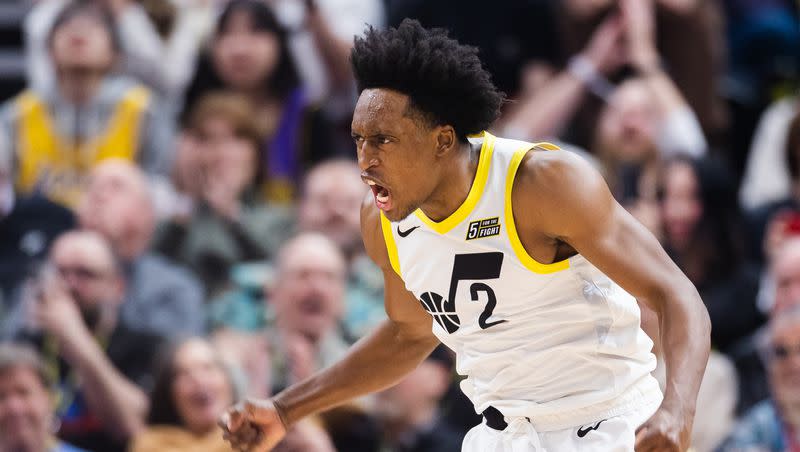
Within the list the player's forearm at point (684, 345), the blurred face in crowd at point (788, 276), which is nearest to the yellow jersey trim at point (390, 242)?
the player's forearm at point (684, 345)

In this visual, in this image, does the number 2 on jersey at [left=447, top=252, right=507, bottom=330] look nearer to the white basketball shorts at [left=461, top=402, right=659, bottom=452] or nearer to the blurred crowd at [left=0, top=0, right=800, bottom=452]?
the white basketball shorts at [left=461, top=402, right=659, bottom=452]

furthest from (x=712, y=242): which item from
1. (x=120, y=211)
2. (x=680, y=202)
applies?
(x=120, y=211)

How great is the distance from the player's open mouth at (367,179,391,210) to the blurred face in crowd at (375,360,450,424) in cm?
261

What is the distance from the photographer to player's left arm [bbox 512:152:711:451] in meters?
2.95

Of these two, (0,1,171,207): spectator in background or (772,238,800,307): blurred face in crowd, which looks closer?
(772,238,800,307): blurred face in crowd

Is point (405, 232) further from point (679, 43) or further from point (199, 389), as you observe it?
point (679, 43)

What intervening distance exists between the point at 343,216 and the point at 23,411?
6.75ft

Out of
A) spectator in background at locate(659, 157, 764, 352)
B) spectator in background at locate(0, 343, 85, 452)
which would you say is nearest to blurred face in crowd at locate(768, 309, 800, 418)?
spectator in background at locate(659, 157, 764, 352)

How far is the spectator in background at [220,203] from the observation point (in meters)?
6.75

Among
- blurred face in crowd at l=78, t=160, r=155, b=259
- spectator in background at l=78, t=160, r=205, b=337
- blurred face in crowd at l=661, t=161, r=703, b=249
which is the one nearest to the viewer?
spectator in background at l=78, t=160, r=205, b=337

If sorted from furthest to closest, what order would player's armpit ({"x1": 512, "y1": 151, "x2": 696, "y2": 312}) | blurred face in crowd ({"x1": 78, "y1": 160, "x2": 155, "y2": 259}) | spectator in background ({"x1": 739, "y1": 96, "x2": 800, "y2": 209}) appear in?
spectator in background ({"x1": 739, "y1": 96, "x2": 800, "y2": 209}), blurred face in crowd ({"x1": 78, "y1": 160, "x2": 155, "y2": 259}), player's armpit ({"x1": 512, "y1": 151, "x2": 696, "y2": 312})

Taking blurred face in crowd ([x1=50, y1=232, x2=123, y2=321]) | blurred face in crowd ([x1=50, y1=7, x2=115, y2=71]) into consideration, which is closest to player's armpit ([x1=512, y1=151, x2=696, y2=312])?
blurred face in crowd ([x1=50, y1=232, x2=123, y2=321])

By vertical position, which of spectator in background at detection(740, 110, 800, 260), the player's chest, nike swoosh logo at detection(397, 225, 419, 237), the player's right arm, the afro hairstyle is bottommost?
spectator in background at detection(740, 110, 800, 260)

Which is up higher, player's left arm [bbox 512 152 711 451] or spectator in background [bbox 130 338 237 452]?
player's left arm [bbox 512 152 711 451]
